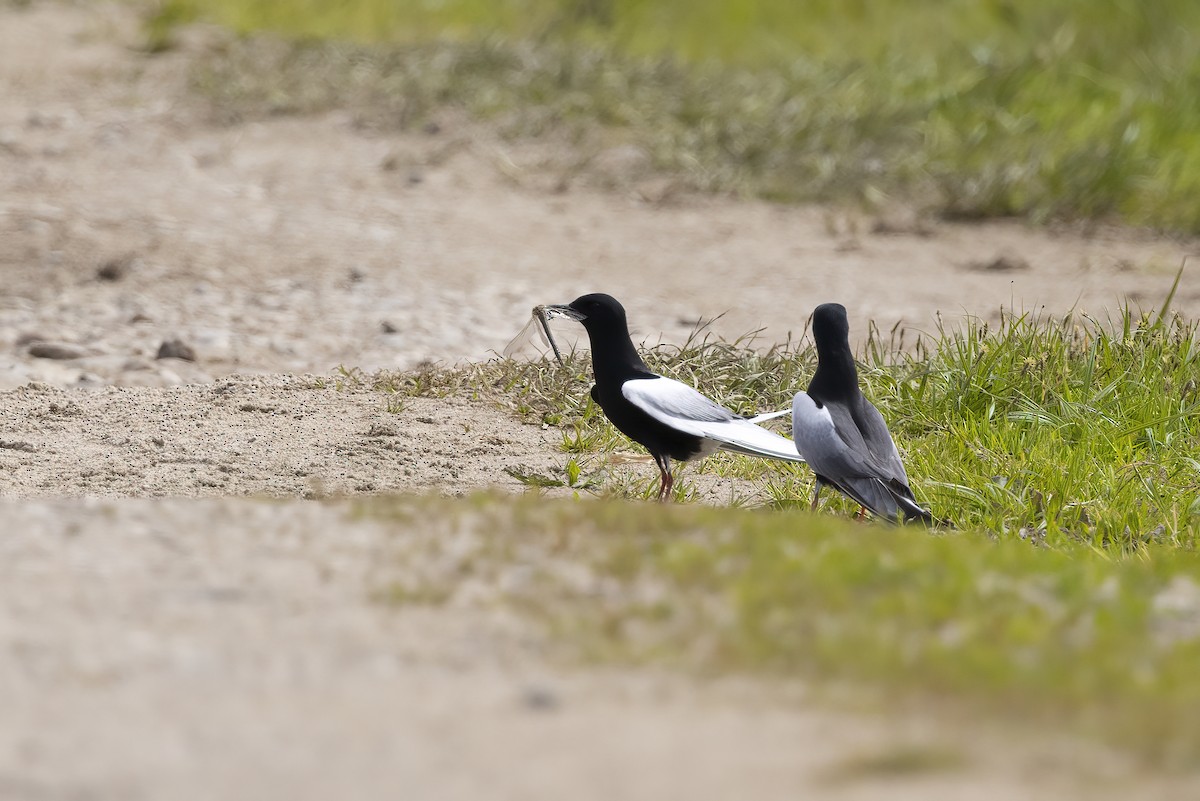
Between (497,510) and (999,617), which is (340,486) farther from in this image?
(999,617)

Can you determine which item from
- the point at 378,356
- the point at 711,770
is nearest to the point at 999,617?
the point at 711,770

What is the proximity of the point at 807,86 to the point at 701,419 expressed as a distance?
6.60m

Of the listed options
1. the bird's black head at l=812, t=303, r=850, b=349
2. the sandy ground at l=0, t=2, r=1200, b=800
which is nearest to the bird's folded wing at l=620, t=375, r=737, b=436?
the bird's black head at l=812, t=303, r=850, b=349

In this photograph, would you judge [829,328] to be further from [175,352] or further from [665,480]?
[175,352]

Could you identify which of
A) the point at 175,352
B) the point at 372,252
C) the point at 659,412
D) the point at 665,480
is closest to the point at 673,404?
the point at 659,412

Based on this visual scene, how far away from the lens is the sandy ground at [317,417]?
2.28 m

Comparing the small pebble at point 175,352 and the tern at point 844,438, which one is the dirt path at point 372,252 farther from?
the tern at point 844,438

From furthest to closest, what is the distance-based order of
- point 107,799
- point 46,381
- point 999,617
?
point 46,381 → point 999,617 → point 107,799

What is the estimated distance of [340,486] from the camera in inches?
183

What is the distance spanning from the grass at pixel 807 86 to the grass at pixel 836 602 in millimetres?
5965

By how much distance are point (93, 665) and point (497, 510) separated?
1197 millimetres

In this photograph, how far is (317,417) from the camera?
17.8ft

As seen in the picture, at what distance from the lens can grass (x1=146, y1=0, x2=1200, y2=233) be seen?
9.23 metres

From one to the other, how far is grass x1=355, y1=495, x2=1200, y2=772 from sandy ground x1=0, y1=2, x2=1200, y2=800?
109 millimetres
